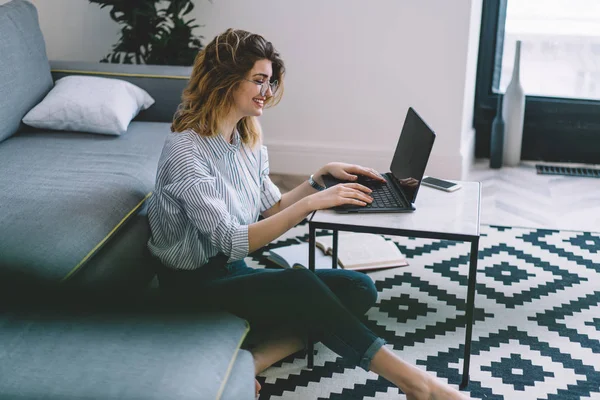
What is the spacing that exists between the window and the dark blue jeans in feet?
6.71

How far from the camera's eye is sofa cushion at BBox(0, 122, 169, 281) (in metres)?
1.61

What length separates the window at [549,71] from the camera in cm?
317

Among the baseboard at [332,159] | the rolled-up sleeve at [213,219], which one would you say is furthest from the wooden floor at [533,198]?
the rolled-up sleeve at [213,219]

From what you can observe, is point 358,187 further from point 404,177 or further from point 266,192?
point 266,192

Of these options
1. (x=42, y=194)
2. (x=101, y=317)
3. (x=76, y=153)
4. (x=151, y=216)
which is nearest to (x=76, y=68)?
(x=76, y=153)

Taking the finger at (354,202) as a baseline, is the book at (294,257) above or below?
below

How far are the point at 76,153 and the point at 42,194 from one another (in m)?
0.41

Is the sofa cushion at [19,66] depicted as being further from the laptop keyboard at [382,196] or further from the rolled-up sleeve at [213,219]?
the laptop keyboard at [382,196]

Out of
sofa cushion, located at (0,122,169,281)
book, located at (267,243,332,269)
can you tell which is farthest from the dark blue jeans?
book, located at (267,243,332,269)

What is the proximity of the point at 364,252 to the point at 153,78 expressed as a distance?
102 cm

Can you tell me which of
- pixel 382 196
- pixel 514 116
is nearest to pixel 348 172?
pixel 382 196

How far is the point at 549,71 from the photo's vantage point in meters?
3.27

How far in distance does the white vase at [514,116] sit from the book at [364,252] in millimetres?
1133

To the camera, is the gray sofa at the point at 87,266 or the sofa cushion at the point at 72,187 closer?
the gray sofa at the point at 87,266
